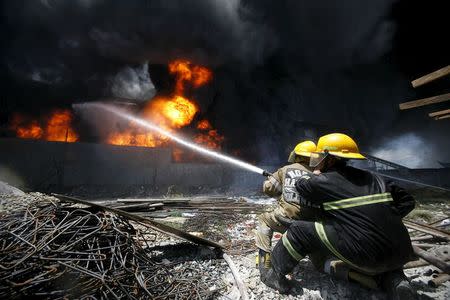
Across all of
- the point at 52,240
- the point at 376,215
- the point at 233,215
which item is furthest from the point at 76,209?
the point at 233,215

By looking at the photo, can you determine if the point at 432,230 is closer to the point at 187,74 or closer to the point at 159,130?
the point at 159,130

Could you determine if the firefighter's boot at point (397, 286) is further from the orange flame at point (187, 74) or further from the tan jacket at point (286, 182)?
the orange flame at point (187, 74)

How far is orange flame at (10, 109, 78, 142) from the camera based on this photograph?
16.7m

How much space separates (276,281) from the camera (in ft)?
10.2

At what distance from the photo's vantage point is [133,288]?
2646mm

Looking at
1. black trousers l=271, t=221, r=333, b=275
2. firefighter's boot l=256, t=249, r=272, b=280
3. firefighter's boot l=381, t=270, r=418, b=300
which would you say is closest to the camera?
firefighter's boot l=381, t=270, r=418, b=300

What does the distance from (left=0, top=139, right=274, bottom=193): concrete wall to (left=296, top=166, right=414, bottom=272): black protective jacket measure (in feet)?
40.0

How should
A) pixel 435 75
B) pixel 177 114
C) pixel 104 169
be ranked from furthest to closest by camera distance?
1. pixel 177 114
2. pixel 104 169
3. pixel 435 75

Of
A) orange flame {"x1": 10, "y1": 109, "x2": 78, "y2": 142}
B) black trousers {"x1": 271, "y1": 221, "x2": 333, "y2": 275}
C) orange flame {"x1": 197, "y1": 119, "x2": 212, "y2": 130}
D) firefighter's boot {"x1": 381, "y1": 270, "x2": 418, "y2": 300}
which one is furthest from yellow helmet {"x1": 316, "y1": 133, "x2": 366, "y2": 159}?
orange flame {"x1": 10, "y1": 109, "x2": 78, "y2": 142}

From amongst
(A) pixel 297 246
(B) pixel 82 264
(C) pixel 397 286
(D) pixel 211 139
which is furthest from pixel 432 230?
(D) pixel 211 139

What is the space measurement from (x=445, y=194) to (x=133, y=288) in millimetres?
13879

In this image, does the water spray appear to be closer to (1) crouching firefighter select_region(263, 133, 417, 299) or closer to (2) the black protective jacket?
(1) crouching firefighter select_region(263, 133, 417, 299)

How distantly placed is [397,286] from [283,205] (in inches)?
60.7

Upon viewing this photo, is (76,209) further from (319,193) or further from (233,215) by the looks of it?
(233,215)
